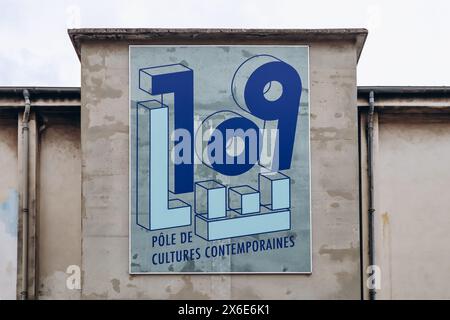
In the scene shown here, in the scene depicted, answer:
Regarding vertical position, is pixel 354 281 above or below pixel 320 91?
below

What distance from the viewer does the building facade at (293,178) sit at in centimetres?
1540

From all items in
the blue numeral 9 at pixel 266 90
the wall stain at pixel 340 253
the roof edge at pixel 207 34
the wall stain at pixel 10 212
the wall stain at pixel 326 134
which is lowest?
the wall stain at pixel 340 253

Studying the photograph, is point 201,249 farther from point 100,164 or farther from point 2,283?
point 2,283

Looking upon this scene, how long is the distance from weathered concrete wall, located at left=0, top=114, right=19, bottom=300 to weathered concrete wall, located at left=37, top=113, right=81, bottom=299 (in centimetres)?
47

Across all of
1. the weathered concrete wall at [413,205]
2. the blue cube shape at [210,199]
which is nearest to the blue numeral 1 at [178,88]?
the blue cube shape at [210,199]

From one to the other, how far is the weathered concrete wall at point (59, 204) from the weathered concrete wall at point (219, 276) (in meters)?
1.58

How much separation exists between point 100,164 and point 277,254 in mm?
3401

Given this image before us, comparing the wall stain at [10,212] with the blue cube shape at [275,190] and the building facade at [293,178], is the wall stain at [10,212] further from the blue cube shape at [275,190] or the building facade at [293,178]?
the blue cube shape at [275,190]

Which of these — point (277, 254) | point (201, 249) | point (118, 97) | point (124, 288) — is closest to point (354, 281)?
point (277, 254)

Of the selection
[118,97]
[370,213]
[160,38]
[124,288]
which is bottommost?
[124,288]

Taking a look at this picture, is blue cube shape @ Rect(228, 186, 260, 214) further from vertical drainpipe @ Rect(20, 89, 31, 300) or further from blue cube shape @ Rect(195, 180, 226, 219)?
vertical drainpipe @ Rect(20, 89, 31, 300)

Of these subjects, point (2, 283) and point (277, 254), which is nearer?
point (277, 254)

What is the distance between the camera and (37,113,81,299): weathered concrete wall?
1683cm

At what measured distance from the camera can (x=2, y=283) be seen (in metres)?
16.8
